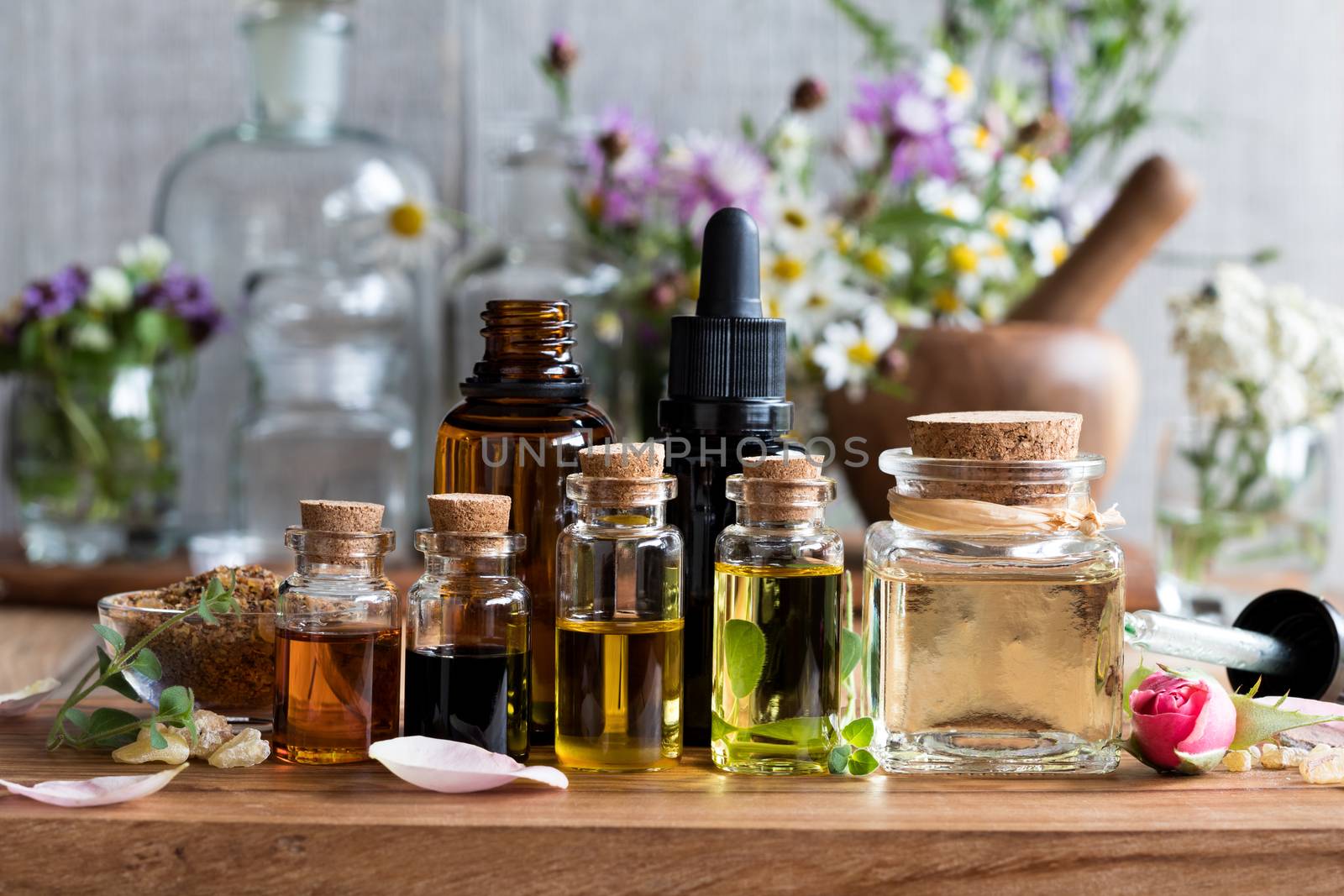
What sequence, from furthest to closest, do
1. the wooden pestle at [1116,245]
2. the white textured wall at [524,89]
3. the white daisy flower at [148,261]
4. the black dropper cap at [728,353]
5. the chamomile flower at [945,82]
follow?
1. the white textured wall at [524,89]
2. the white daisy flower at [148,261]
3. the chamomile flower at [945,82]
4. the wooden pestle at [1116,245]
5. the black dropper cap at [728,353]

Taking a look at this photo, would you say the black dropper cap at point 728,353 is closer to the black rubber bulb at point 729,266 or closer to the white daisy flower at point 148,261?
the black rubber bulb at point 729,266

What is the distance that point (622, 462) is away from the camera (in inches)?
20.8

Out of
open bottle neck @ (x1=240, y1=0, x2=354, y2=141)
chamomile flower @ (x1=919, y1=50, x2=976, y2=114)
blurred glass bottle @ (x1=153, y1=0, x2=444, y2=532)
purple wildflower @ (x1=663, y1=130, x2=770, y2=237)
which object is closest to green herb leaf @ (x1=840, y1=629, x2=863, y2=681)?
purple wildflower @ (x1=663, y1=130, x2=770, y2=237)

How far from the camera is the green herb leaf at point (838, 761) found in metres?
0.54

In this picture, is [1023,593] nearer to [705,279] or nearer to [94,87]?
[705,279]

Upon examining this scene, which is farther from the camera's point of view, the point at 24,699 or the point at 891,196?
the point at 891,196

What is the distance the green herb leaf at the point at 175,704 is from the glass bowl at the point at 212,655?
0.03m

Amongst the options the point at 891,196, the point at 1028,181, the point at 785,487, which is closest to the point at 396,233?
the point at 891,196

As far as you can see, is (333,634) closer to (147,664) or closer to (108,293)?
(147,664)

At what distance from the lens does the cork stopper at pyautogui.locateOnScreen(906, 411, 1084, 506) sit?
1.77ft

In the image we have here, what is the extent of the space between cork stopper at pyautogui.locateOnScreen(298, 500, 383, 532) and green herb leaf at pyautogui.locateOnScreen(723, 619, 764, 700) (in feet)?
0.50

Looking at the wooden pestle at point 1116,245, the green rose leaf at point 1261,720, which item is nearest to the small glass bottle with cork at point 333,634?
the green rose leaf at point 1261,720

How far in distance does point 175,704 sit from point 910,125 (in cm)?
79

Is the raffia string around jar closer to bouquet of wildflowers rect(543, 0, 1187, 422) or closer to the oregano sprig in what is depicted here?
Answer: the oregano sprig
